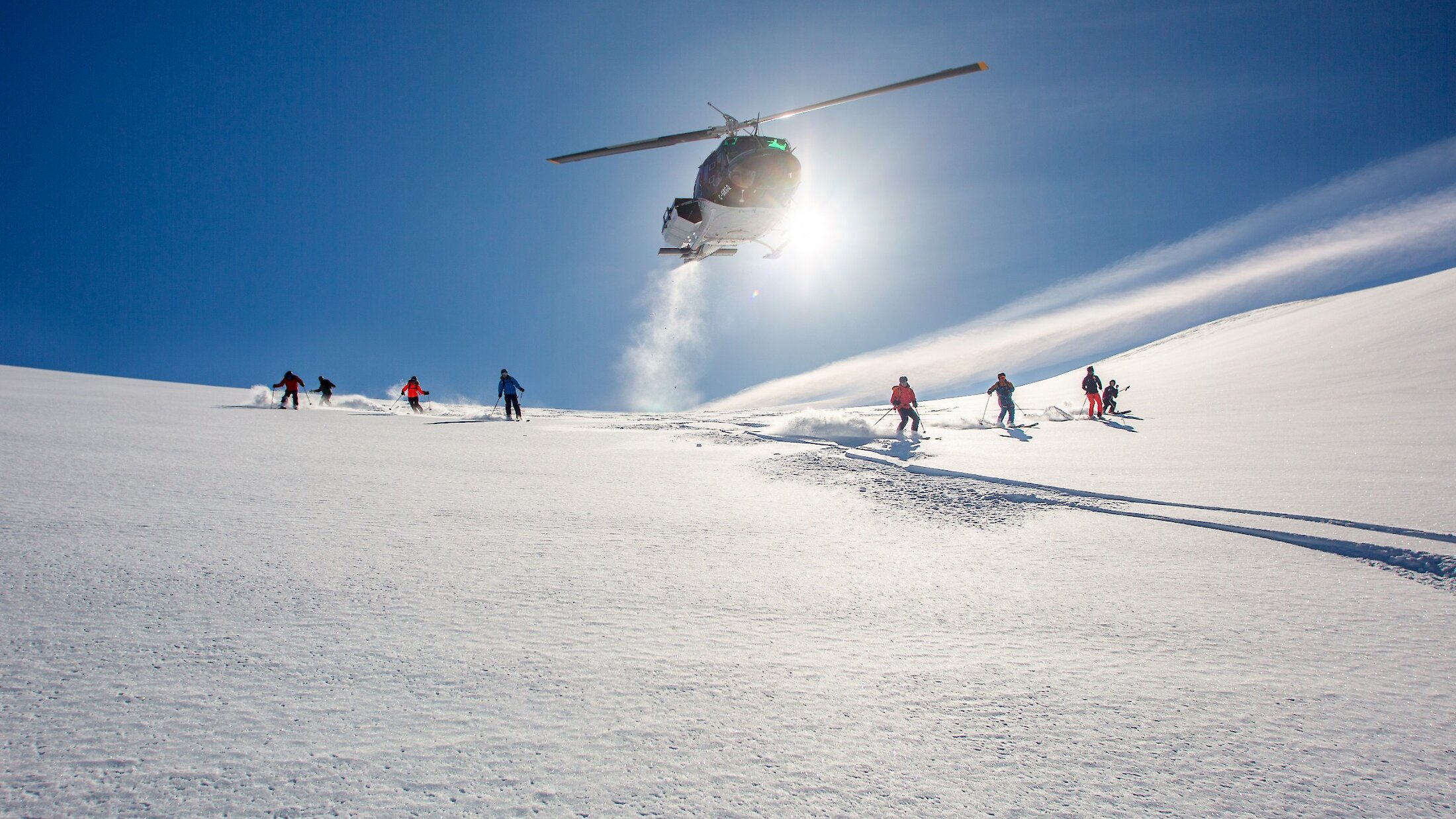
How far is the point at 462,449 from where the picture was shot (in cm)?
746

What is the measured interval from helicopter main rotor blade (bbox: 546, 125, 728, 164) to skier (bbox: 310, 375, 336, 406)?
11693 mm

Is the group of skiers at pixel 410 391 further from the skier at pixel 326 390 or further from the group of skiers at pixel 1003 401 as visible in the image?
the group of skiers at pixel 1003 401

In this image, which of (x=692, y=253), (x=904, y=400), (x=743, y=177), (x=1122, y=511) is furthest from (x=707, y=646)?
(x=692, y=253)

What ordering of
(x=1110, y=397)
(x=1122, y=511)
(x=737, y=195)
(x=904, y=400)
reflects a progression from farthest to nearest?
(x=1110, y=397), (x=737, y=195), (x=904, y=400), (x=1122, y=511)

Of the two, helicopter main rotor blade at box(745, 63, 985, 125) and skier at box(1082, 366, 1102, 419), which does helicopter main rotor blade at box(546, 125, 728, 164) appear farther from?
skier at box(1082, 366, 1102, 419)

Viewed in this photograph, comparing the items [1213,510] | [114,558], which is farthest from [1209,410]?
[114,558]

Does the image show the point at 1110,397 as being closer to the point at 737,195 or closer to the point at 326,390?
the point at 737,195

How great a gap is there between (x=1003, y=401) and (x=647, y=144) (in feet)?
41.2

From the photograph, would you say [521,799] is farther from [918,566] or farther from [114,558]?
[114,558]

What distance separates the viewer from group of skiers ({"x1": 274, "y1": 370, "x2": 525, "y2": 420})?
643 inches

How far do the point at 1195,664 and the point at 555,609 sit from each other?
257cm

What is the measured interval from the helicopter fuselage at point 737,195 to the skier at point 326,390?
1302 centimetres

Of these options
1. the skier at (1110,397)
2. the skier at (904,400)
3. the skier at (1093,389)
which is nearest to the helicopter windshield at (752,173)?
the skier at (904,400)

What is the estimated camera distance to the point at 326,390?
1964 cm
